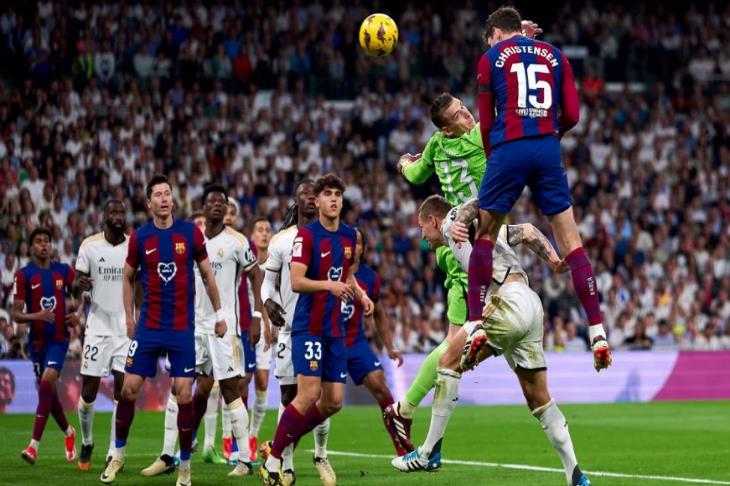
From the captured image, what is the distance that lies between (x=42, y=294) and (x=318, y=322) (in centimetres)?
524

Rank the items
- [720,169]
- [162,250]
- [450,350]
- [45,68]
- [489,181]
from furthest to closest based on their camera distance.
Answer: [720,169], [45,68], [162,250], [450,350], [489,181]

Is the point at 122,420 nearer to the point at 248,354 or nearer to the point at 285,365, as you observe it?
the point at 285,365

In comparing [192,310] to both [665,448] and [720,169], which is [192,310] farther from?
[720,169]

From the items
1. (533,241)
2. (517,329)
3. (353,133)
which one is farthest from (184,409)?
(353,133)

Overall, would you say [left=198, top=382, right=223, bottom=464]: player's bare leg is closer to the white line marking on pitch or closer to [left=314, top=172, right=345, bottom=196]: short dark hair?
the white line marking on pitch

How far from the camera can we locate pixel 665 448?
47.8 feet

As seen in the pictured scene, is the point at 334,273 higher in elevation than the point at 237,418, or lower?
higher

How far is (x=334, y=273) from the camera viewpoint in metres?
10.8

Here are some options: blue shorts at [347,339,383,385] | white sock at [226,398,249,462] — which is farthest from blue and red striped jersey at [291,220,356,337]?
blue shorts at [347,339,383,385]

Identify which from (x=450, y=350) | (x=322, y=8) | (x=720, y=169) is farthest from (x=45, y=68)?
(x=450, y=350)

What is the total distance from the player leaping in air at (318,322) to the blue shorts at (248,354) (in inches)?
125

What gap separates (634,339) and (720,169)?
6.87m

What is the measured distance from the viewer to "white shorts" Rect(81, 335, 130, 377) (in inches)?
548

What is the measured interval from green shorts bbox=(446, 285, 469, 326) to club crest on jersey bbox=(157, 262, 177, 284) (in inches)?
96.3
